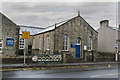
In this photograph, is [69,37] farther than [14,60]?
Yes

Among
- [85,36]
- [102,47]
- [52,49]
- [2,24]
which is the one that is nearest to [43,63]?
[52,49]

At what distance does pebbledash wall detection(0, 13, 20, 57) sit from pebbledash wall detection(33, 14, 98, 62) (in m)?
5.16

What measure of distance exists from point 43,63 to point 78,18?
12307 mm

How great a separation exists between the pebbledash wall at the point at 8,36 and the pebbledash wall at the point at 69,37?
5162 millimetres

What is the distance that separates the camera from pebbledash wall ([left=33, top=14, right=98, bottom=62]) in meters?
23.5

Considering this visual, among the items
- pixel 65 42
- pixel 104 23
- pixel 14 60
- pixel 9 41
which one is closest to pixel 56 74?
pixel 14 60

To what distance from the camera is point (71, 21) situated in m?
24.9

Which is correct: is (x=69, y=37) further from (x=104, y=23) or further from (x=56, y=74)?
(x=56, y=74)

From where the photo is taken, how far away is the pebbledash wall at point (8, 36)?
839 inches

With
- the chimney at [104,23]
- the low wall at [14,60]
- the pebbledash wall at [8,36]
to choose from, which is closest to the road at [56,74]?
Result: the low wall at [14,60]

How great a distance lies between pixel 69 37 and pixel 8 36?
10.4 metres

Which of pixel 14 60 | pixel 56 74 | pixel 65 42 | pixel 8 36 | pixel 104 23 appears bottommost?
pixel 56 74

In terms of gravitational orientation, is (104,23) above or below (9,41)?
above

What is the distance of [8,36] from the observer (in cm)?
2167
